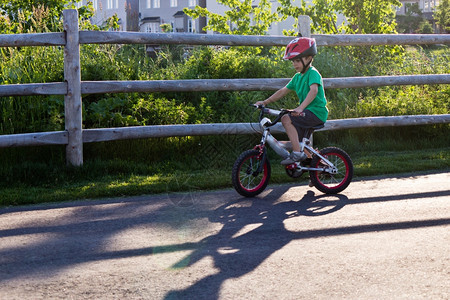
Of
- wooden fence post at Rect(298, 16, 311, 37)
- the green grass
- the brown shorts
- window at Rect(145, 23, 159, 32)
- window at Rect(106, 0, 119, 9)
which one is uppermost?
window at Rect(106, 0, 119, 9)

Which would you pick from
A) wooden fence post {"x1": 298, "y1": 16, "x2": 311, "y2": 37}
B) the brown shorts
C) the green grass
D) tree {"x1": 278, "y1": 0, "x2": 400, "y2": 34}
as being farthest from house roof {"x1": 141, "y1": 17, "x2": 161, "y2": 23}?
the brown shorts

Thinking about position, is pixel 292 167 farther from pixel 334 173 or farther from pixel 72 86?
pixel 72 86

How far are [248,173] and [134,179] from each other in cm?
141

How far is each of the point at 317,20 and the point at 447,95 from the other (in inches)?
150

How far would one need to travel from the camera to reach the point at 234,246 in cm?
478

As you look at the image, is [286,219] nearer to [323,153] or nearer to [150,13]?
[323,153]

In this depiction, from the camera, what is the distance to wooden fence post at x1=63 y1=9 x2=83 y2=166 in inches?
285

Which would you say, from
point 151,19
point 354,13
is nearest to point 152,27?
point 151,19

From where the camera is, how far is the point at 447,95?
1019 centimetres

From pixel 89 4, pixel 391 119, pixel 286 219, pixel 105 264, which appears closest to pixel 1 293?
pixel 105 264

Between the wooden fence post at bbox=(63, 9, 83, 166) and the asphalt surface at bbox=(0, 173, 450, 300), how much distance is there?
1.18 metres

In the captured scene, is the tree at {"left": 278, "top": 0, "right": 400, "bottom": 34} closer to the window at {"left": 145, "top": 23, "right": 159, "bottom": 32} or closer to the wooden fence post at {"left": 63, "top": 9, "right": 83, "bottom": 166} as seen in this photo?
the wooden fence post at {"left": 63, "top": 9, "right": 83, "bottom": 166}

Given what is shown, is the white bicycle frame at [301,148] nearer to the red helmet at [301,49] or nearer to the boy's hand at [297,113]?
the boy's hand at [297,113]

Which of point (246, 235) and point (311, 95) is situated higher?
point (311, 95)
